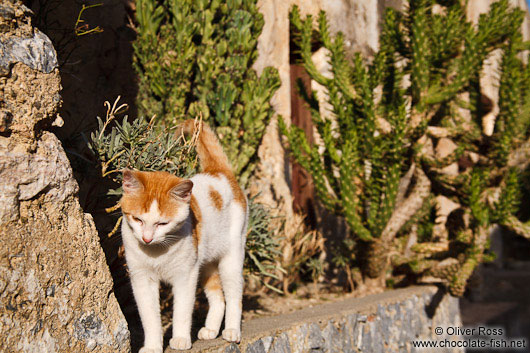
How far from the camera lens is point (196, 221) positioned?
254cm

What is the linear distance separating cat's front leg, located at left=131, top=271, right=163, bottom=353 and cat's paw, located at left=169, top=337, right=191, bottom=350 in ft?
0.29

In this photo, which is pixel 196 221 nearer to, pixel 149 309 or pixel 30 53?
Answer: pixel 149 309

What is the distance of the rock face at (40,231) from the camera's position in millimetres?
1809

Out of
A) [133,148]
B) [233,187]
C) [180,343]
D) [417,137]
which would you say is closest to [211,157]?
[233,187]

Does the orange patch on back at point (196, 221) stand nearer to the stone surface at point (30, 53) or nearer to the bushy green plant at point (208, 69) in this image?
the stone surface at point (30, 53)

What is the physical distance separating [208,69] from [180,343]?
2.24m

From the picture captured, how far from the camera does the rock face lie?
181 cm

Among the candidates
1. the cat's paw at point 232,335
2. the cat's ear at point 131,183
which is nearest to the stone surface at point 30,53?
the cat's ear at point 131,183

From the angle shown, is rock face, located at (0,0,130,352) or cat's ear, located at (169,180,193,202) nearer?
rock face, located at (0,0,130,352)

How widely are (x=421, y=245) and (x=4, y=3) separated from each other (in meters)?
4.23

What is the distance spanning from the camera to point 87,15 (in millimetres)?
3867

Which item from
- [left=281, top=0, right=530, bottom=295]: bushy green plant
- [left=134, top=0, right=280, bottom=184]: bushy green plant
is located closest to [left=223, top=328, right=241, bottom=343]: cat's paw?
[left=134, top=0, right=280, bottom=184]: bushy green plant

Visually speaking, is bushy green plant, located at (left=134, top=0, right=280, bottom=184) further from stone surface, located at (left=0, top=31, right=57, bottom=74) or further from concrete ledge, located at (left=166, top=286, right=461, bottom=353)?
stone surface, located at (left=0, top=31, right=57, bottom=74)

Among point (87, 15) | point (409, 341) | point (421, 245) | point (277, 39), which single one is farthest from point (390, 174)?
point (87, 15)
